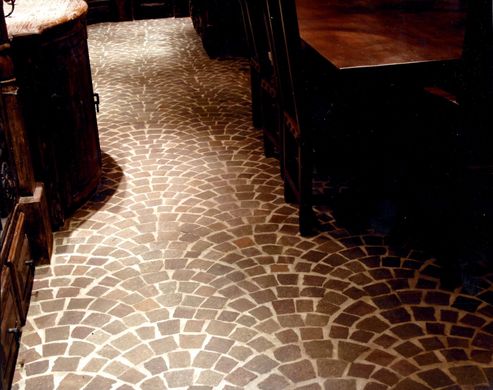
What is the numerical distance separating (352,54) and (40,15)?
189 cm

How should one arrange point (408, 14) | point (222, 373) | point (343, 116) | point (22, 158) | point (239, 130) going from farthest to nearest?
point (239, 130) < point (408, 14) < point (343, 116) < point (22, 158) < point (222, 373)

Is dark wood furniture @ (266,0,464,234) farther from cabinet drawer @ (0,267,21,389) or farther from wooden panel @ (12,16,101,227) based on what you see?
cabinet drawer @ (0,267,21,389)

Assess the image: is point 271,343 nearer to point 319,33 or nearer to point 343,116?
point 343,116

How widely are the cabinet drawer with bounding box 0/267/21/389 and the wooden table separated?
6.20ft

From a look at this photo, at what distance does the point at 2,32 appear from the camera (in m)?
2.80

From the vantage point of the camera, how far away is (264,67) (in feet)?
14.2

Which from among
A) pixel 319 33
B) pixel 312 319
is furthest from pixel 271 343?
pixel 319 33

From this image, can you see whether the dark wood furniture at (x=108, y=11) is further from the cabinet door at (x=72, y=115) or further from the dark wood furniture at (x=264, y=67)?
the cabinet door at (x=72, y=115)

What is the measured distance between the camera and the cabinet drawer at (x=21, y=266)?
267 cm

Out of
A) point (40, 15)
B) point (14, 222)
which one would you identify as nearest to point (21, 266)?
point (14, 222)

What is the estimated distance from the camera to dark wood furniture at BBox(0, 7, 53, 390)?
2.49 meters

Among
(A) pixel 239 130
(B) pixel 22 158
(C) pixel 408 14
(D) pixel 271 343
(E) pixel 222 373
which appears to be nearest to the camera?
(E) pixel 222 373

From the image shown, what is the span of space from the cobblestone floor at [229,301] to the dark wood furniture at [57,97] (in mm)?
249

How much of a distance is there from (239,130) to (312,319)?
289cm
